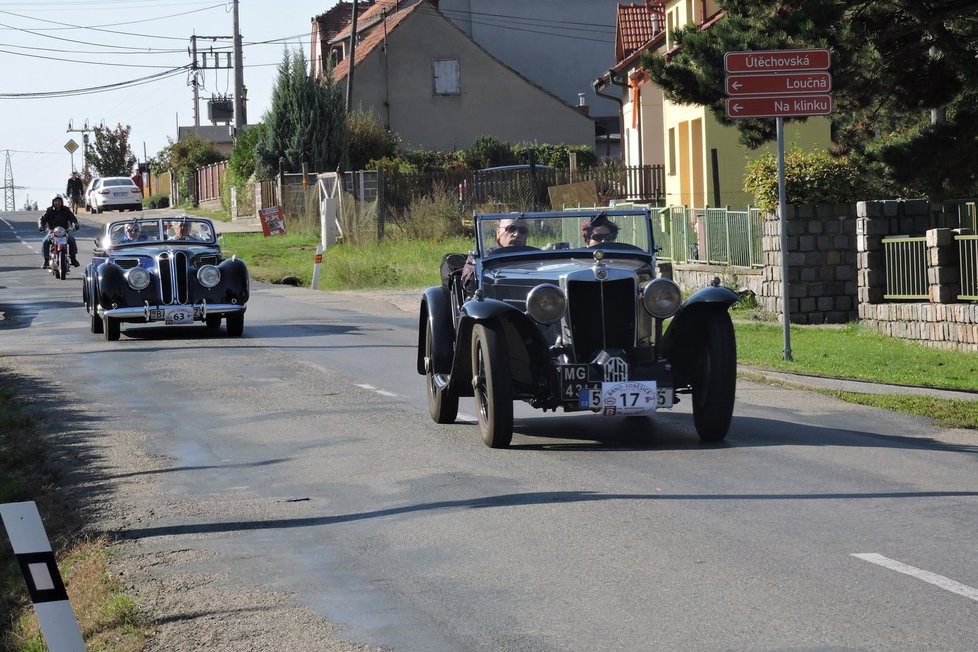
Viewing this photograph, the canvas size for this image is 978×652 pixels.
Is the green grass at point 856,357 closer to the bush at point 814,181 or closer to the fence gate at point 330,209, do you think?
the bush at point 814,181

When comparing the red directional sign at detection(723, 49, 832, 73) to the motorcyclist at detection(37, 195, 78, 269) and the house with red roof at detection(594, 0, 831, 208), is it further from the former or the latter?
the motorcyclist at detection(37, 195, 78, 269)

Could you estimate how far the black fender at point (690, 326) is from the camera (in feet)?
33.7

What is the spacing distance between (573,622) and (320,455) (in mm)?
4646

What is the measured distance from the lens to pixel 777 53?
15.3 metres

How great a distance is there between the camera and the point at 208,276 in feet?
62.7

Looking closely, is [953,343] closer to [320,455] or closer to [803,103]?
[803,103]

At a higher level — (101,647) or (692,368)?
(692,368)

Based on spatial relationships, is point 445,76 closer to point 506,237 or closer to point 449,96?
point 449,96

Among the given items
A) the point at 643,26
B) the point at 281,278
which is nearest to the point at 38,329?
the point at 281,278

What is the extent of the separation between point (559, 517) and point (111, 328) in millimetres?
12460

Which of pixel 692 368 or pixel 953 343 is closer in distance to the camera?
pixel 692 368

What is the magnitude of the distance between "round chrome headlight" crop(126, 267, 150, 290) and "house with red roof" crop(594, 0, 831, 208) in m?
9.74

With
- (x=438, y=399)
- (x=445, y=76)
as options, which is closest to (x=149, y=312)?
(x=438, y=399)

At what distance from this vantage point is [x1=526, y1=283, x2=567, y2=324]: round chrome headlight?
33.0ft
